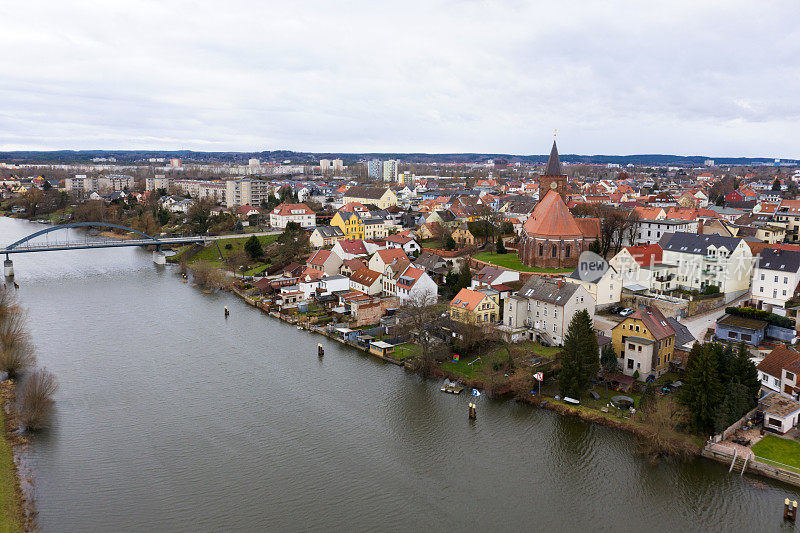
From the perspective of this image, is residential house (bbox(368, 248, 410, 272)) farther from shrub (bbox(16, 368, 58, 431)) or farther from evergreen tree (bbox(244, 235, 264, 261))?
shrub (bbox(16, 368, 58, 431))

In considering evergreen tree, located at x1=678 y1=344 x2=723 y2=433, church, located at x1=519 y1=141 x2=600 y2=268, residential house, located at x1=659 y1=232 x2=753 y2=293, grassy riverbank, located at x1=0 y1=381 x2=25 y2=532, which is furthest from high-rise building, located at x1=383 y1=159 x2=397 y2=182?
grassy riverbank, located at x1=0 y1=381 x2=25 y2=532

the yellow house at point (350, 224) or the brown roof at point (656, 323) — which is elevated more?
the yellow house at point (350, 224)

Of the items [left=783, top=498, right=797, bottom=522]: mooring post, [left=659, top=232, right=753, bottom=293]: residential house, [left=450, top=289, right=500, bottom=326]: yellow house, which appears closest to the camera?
[left=783, top=498, right=797, bottom=522]: mooring post

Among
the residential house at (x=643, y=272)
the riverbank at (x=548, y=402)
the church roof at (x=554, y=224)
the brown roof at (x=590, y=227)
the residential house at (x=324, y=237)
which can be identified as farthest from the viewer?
the residential house at (x=324, y=237)

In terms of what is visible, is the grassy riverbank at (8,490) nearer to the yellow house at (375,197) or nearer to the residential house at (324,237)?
the residential house at (324,237)

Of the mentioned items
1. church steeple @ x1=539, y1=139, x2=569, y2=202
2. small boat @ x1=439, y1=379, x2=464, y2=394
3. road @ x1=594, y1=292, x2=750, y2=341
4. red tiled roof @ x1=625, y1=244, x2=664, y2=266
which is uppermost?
church steeple @ x1=539, y1=139, x2=569, y2=202

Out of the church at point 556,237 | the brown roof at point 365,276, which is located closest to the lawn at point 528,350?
the brown roof at point 365,276

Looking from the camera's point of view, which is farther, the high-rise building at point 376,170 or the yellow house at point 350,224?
the high-rise building at point 376,170
